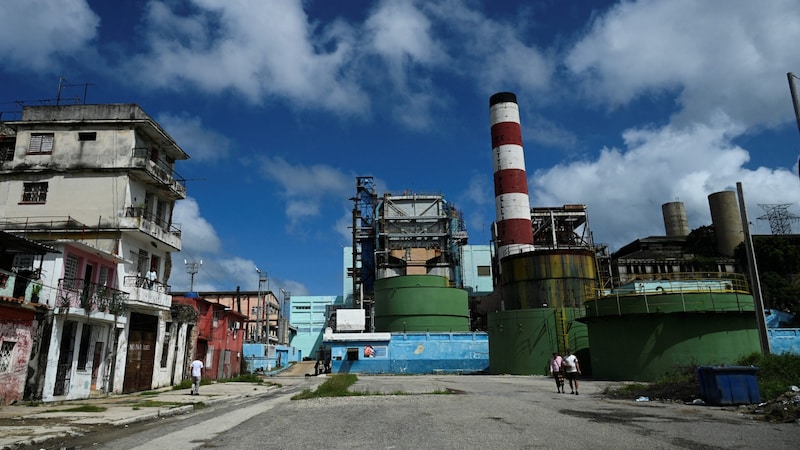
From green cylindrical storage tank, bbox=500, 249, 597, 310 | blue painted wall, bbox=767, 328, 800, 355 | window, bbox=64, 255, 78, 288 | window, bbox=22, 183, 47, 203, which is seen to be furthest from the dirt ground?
window, bbox=22, 183, 47, 203

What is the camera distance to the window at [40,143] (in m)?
26.7

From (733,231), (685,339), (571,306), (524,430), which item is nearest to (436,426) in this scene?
(524,430)

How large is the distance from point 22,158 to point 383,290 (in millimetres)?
33496

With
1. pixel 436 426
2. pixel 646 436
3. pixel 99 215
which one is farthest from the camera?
pixel 99 215

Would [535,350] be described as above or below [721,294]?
below

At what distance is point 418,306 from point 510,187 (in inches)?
564

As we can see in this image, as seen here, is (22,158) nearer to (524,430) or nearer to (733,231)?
(524,430)

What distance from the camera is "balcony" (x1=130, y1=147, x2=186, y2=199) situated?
26.4 m

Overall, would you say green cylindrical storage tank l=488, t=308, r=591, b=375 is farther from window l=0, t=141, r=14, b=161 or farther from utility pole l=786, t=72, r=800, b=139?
window l=0, t=141, r=14, b=161

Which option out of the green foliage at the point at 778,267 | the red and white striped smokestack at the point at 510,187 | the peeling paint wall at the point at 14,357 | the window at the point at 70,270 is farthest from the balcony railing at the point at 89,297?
the green foliage at the point at 778,267

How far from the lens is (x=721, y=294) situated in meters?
27.2

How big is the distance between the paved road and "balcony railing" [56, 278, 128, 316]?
8.69m

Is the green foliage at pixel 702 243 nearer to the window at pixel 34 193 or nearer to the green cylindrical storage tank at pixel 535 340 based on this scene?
the green cylindrical storage tank at pixel 535 340

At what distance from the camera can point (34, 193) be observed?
26.5m
